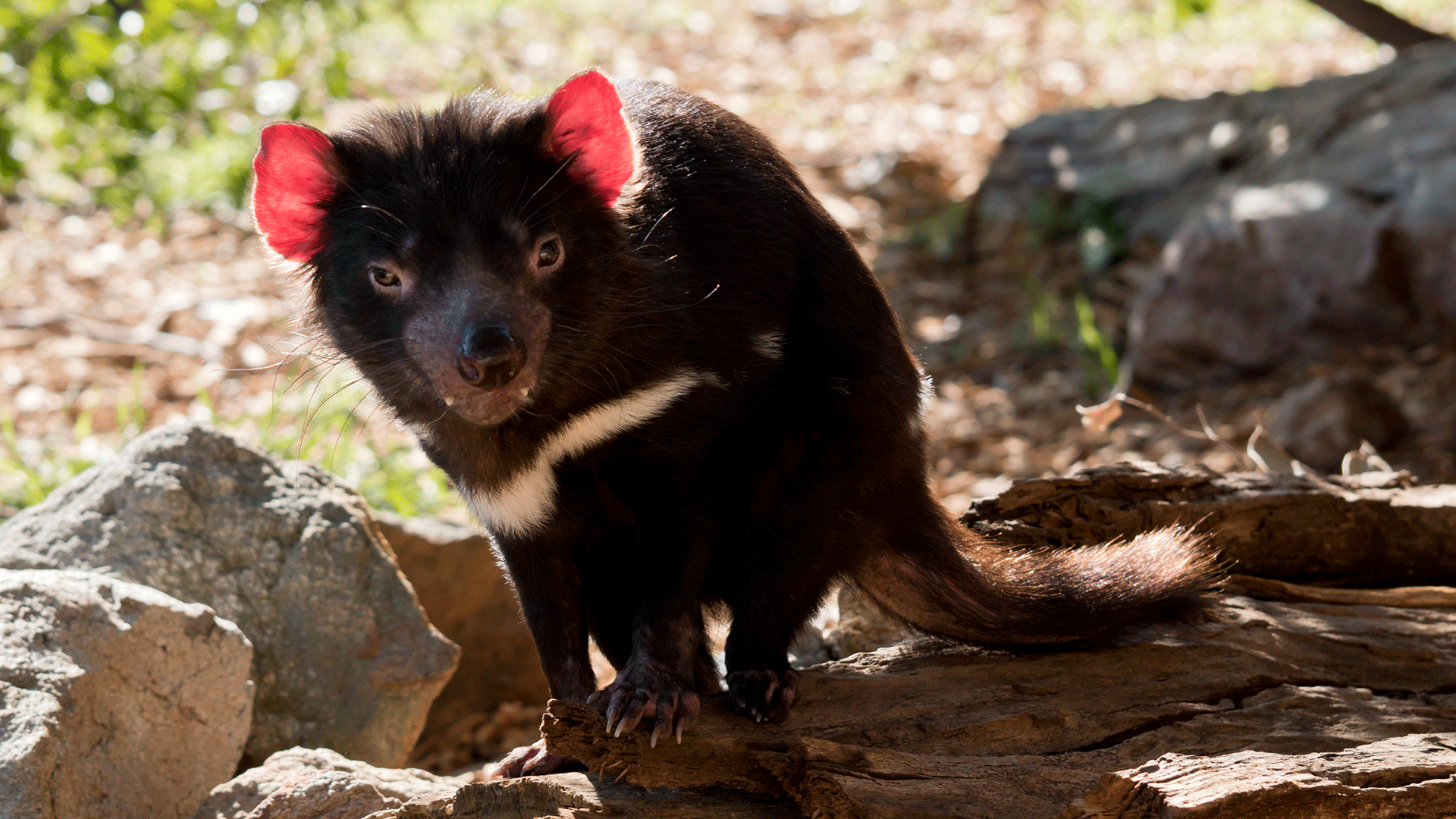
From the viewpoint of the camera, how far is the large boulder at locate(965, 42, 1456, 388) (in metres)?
4.93

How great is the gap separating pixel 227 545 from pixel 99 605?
553 mm

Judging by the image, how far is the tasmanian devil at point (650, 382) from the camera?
2.15 meters

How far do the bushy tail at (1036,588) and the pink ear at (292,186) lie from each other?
124 centimetres

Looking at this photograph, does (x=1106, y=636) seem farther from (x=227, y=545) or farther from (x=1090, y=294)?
(x=1090, y=294)

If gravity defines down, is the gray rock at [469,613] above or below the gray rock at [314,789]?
below

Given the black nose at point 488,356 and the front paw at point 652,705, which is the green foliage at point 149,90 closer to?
the black nose at point 488,356

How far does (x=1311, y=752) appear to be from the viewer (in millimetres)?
2262

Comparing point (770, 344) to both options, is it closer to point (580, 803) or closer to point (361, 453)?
point (580, 803)

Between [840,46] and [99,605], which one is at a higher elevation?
[840,46]

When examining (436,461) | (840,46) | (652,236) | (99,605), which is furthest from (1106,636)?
(840,46)

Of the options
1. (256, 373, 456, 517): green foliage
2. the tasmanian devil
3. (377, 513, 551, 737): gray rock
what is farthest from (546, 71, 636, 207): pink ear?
(256, 373, 456, 517): green foliage

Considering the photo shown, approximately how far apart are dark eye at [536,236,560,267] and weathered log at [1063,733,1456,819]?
3.97ft

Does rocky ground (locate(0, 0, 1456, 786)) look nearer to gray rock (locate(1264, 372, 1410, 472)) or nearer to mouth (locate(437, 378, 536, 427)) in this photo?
gray rock (locate(1264, 372, 1410, 472))

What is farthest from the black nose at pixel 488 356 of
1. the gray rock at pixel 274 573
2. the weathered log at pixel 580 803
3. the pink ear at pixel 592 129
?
the gray rock at pixel 274 573
